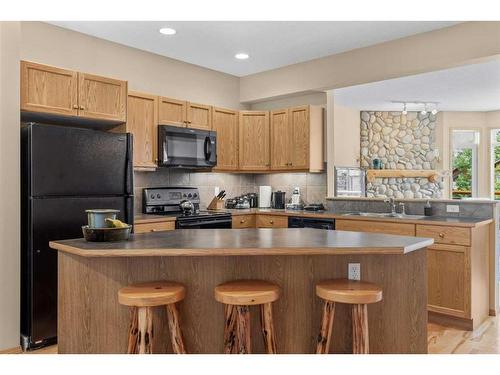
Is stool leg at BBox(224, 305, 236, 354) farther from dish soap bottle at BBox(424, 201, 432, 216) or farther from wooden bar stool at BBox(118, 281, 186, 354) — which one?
dish soap bottle at BBox(424, 201, 432, 216)

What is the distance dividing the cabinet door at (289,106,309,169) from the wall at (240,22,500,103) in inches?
11.8

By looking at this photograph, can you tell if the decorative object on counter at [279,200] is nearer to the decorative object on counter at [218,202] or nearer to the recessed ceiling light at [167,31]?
the decorative object on counter at [218,202]

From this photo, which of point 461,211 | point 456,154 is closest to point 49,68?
point 461,211

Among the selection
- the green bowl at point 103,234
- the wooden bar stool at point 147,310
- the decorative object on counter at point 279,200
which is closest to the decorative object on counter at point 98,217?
the green bowl at point 103,234

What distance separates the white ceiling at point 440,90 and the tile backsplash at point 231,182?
1307mm

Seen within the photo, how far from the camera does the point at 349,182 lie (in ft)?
21.0

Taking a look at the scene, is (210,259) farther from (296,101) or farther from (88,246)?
(296,101)

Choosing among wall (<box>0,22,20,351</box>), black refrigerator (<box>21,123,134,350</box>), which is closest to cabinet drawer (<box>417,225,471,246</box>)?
black refrigerator (<box>21,123,134,350</box>)

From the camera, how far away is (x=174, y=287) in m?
2.33

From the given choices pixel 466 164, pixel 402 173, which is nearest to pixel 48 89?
pixel 402 173

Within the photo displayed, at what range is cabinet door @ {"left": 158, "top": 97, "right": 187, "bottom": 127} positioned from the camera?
461 centimetres

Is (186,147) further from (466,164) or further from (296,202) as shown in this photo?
(466,164)

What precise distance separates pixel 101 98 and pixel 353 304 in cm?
278

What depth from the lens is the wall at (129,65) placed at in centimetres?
391
